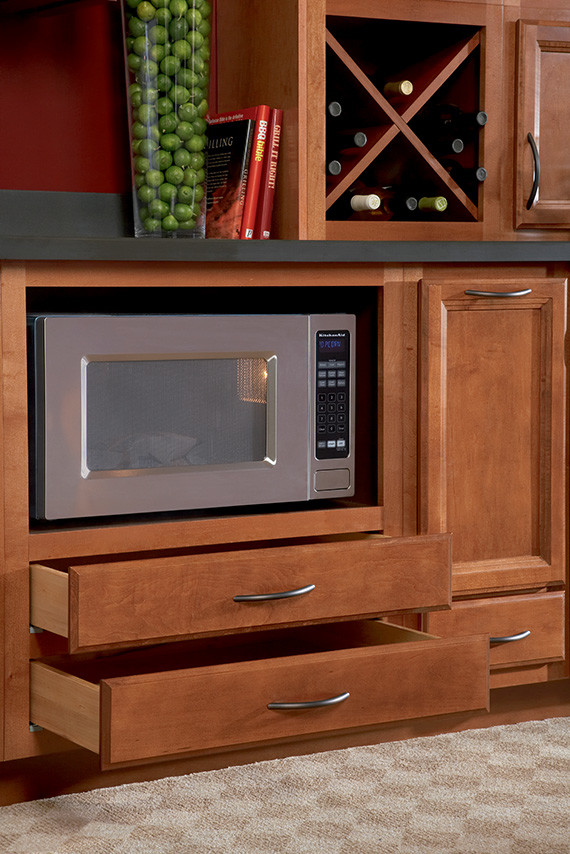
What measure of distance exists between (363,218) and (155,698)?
3.52 feet

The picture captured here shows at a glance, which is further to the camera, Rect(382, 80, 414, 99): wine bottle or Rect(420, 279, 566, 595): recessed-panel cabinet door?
Rect(382, 80, 414, 99): wine bottle

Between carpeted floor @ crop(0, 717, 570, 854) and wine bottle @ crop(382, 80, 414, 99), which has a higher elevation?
wine bottle @ crop(382, 80, 414, 99)

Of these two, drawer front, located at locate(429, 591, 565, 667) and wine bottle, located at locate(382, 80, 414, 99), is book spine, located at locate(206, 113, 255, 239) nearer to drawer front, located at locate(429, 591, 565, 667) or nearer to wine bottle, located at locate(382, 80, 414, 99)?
wine bottle, located at locate(382, 80, 414, 99)

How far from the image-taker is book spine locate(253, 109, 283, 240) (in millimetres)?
2068

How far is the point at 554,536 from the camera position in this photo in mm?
2133

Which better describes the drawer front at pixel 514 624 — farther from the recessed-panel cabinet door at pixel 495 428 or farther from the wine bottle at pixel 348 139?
the wine bottle at pixel 348 139

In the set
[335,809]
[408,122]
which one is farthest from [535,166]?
[335,809]

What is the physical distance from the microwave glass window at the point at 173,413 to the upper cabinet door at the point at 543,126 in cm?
71

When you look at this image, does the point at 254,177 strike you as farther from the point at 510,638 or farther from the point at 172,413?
the point at 510,638

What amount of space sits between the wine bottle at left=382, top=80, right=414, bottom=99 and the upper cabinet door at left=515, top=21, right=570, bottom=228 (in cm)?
21

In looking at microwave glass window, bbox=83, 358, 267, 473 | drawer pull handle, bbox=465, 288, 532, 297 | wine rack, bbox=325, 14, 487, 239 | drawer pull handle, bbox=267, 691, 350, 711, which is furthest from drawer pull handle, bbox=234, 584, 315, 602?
wine rack, bbox=325, 14, 487, 239

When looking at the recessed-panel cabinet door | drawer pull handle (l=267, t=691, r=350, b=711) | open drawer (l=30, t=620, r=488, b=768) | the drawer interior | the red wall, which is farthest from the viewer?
the red wall

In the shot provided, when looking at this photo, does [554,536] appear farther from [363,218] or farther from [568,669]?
[363,218]

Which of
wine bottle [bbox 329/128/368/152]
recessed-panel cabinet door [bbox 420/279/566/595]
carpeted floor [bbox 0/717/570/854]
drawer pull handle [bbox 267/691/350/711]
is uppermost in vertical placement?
wine bottle [bbox 329/128/368/152]
